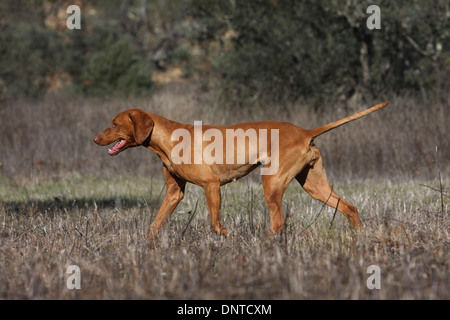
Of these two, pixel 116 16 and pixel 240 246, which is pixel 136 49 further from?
pixel 240 246

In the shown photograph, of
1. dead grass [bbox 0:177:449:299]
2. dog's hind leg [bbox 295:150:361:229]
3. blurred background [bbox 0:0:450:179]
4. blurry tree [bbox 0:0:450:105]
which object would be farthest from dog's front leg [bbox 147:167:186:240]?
blurry tree [bbox 0:0:450:105]

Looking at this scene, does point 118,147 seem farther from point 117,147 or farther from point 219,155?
point 219,155

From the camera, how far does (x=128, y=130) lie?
5504 mm

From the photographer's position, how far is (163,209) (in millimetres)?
5633

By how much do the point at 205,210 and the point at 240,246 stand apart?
241cm

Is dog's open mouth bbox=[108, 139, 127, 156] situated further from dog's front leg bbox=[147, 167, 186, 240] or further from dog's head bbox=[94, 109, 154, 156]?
dog's front leg bbox=[147, 167, 186, 240]

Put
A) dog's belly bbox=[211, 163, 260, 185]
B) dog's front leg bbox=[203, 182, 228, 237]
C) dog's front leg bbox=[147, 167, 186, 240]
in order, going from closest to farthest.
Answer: dog's front leg bbox=[203, 182, 228, 237] < dog's belly bbox=[211, 163, 260, 185] < dog's front leg bbox=[147, 167, 186, 240]

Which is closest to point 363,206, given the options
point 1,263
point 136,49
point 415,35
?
point 1,263

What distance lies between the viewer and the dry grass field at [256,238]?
3.69m

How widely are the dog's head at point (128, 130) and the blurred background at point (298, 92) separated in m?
3.94

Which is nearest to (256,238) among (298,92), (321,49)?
(321,49)

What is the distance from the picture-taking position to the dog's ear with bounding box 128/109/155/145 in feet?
17.7

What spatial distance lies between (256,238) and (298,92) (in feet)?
32.5

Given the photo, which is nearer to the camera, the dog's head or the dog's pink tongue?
the dog's head
